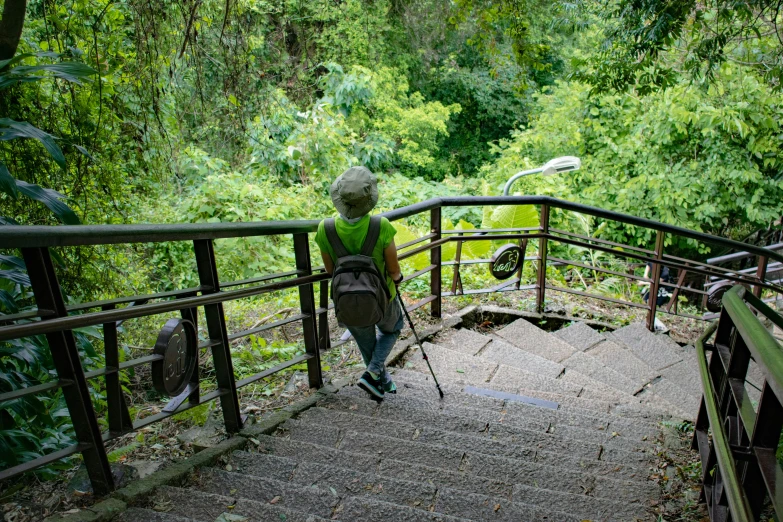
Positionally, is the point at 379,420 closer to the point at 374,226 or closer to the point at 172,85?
the point at 374,226

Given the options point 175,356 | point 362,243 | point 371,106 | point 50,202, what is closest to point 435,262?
point 362,243

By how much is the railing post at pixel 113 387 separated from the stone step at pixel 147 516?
319 mm

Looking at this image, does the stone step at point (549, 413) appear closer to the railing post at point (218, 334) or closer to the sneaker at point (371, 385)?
the sneaker at point (371, 385)

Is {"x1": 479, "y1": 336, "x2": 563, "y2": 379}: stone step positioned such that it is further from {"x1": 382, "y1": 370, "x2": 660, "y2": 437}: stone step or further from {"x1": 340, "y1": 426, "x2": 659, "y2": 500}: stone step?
{"x1": 340, "y1": 426, "x2": 659, "y2": 500}: stone step

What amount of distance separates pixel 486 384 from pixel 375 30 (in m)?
11.7

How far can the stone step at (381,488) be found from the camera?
7.72 ft

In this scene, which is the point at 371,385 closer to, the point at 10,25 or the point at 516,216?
the point at 10,25

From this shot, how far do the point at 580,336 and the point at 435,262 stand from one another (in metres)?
1.71

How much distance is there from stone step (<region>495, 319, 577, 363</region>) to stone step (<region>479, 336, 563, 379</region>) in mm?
275

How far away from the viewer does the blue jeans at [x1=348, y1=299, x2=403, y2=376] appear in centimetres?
340

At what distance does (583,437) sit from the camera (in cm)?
326

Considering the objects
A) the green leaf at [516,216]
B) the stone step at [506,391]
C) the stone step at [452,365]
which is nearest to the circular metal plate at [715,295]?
the green leaf at [516,216]

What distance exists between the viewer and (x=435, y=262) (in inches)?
196

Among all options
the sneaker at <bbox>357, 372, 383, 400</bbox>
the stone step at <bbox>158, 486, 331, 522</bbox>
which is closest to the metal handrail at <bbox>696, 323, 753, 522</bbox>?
the stone step at <bbox>158, 486, 331, 522</bbox>
